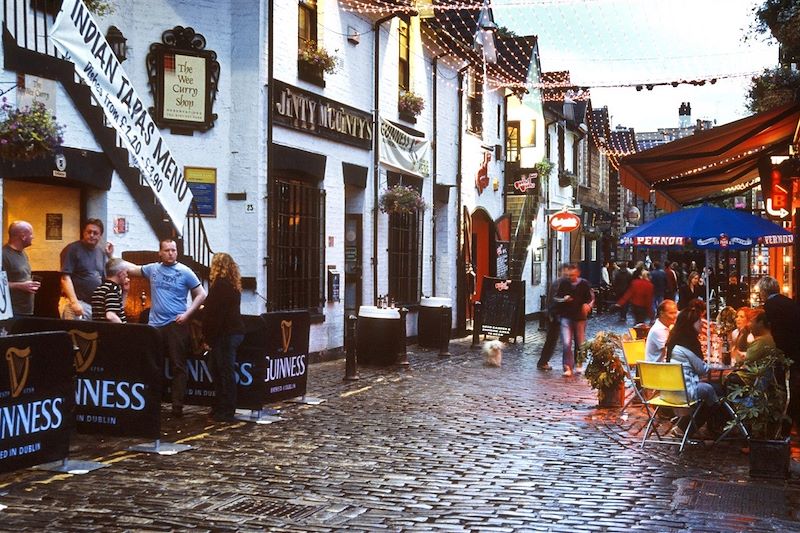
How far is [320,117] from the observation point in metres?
17.5

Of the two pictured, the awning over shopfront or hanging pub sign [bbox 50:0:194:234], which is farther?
the awning over shopfront

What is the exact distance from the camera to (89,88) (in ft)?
40.7

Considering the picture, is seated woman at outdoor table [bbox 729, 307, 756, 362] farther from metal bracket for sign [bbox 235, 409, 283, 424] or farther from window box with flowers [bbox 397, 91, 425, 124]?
window box with flowers [bbox 397, 91, 425, 124]

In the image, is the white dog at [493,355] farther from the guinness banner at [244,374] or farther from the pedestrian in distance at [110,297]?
the pedestrian in distance at [110,297]

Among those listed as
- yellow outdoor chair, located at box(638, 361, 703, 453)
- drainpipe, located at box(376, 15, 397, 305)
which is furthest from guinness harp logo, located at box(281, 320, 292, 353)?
drainpipe, located at box(376, 15, 397, 305)

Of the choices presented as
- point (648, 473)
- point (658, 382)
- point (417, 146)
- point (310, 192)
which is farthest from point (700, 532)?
point (417, 146)

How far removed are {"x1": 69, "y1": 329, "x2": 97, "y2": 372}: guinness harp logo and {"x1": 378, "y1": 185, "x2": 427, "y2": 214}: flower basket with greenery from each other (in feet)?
37.0

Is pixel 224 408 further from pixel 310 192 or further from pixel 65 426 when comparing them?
pixel 310 192

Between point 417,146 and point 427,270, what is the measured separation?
3.02 meters

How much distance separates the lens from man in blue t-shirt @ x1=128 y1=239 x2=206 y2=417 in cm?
1058

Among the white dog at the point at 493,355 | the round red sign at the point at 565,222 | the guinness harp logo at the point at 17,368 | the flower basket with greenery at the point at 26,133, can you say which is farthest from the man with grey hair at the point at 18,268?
the round red sign at the point at 565,222

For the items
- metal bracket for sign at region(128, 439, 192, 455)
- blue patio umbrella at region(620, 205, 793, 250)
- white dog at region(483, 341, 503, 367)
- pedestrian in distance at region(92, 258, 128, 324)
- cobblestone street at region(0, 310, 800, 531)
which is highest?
blue patio umbrella at region(620, 205, 793, 250)

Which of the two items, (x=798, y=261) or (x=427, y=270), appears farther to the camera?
(x=427, y=270)

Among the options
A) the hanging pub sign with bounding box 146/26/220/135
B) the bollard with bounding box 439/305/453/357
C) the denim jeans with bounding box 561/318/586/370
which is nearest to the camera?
the hanging pub sign with bounding box 146/26/220/135
